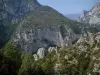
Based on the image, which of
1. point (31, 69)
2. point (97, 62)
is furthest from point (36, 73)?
point (97, 62)

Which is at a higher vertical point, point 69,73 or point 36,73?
point 36,73

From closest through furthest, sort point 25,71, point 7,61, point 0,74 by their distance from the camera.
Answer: point 0,74 < point 7,61 < point 25,71

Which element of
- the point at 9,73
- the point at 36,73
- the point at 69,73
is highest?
the point at 9,73

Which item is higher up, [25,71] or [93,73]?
[25,71]

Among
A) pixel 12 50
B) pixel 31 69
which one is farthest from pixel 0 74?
pixel 31 69

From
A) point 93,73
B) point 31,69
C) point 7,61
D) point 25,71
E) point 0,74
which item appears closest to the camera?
point 0,74

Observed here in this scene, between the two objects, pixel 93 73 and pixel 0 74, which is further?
pixel 93 73

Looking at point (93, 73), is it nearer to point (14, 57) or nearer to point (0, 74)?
point (14, 57)

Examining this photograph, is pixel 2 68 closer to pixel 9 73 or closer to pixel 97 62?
pixel 9 73

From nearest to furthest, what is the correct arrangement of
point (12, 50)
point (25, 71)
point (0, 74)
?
point (0, 74) < point (12, 50) < point (25, 71)
